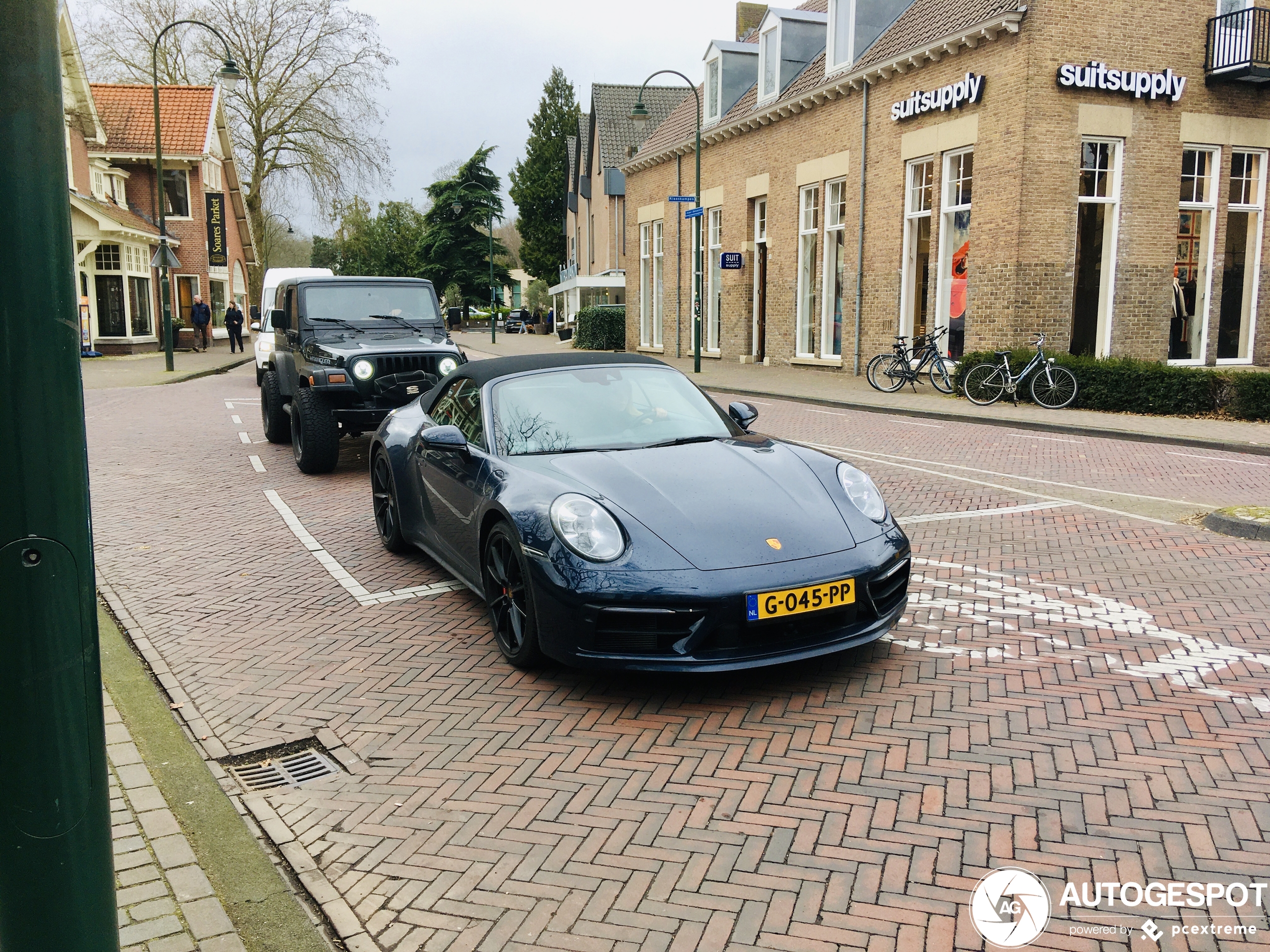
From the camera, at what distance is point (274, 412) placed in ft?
41.6

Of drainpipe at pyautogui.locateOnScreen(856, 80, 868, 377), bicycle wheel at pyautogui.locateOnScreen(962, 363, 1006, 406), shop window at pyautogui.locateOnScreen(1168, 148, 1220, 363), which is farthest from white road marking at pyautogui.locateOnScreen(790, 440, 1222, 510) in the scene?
drainpipe at pyautogui.locateOnScreen(856, 80, 868, 377)

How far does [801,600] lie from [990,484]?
19.1 ft

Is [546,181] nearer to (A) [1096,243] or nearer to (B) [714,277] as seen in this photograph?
(B) [714,277]

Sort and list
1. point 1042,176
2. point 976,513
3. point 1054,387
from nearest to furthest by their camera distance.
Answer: point 976,513 < point 1054,387 < point 1042,176

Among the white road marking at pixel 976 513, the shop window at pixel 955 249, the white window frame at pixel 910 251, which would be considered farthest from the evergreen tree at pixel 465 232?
the white road marking at pixel 976 513

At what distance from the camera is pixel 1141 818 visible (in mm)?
3246

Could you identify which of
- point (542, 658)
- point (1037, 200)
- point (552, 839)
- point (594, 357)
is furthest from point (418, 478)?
point (1037, 200)

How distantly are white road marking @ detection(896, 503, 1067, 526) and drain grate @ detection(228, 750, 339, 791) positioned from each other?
16.2 ft

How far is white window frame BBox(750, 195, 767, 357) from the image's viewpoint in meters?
25.9

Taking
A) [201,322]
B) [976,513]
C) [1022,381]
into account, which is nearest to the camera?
[976,513]

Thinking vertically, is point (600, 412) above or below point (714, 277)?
below

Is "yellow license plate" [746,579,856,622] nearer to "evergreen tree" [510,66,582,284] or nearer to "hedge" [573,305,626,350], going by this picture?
"hedge" [573,305,626,350]

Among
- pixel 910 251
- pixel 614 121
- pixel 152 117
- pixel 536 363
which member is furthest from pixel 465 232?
pixel 536 363

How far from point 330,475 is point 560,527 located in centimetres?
667
